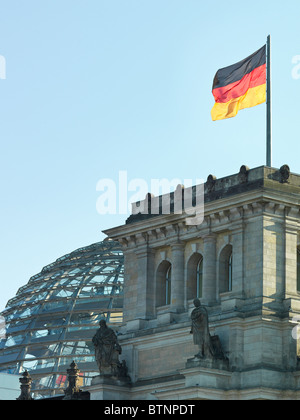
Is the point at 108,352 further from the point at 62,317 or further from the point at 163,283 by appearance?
the point at 62,317

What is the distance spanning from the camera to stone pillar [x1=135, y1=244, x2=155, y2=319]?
82.5 m

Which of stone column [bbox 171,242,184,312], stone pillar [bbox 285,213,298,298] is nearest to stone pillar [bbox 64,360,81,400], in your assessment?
stone column [bbox 171,242,184,312]

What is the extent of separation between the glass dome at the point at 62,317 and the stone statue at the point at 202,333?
33.1 meters

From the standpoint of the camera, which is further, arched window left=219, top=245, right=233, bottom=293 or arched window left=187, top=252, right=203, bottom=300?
arched window left=187, top=252, right=203, bottom=300

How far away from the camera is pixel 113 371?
81062 mm

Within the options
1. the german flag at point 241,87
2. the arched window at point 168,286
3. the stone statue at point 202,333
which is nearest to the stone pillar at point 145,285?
the arched window at point 168,286

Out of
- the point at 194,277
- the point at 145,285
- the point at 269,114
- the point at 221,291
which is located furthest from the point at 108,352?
the point at 269,114

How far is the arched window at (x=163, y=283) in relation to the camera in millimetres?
82688

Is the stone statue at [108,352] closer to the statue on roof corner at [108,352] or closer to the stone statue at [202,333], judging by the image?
the statue on roof corner at [108,352]

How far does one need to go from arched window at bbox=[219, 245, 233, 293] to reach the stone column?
9.76ft

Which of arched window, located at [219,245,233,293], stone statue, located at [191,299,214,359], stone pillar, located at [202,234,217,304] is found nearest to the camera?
stone statue, located at [191,299,214,359]

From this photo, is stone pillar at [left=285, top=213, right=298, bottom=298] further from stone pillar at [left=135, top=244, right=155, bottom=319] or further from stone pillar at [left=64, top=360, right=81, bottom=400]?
stone pillar at [left=64, top=360, right=81, bottom=400]
